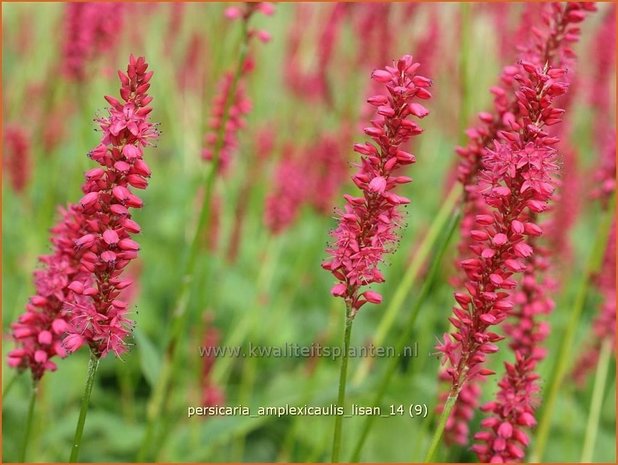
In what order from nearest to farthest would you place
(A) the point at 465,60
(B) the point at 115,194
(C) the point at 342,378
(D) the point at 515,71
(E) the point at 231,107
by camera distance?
(B) the point at 115,194 → (C) the point at 342,378 → (D) the point at 515,71 → (E) the point at 231,107 → (A) the point at 465,60

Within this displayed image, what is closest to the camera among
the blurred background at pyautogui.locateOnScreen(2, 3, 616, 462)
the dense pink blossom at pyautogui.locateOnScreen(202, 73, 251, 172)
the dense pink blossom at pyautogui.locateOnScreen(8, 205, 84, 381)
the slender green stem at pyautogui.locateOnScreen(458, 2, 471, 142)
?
the dense pink blossom at pyautogui.locateOnScreen(8, 205, 84, 381)

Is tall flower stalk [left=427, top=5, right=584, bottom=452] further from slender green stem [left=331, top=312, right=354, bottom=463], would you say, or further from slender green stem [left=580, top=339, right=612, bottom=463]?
slender green stem [left=580, top=339, right=612, bottom=463]

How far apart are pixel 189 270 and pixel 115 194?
4.20 feet

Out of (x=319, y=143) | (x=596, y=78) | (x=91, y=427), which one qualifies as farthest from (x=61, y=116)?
(x=596, y=78)

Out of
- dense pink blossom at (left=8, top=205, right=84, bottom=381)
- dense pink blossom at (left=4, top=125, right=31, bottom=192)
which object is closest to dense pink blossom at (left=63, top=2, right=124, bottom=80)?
dense pink blossom at (left=4, top=125, right=31, bottom=192)

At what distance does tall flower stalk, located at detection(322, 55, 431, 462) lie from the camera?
1.86m

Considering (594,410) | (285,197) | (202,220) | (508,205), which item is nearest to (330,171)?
(285,197)

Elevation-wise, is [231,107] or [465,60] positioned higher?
[465,60]

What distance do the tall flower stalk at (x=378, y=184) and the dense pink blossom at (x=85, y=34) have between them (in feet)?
8.67

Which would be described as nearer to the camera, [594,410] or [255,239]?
[594,410]

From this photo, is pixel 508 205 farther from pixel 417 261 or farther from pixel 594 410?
pixel 594 410

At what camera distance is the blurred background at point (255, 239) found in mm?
4105

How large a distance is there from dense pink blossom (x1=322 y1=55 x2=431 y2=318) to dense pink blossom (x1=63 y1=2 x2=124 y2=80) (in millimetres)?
2643

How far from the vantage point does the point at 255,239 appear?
6.93 metres
